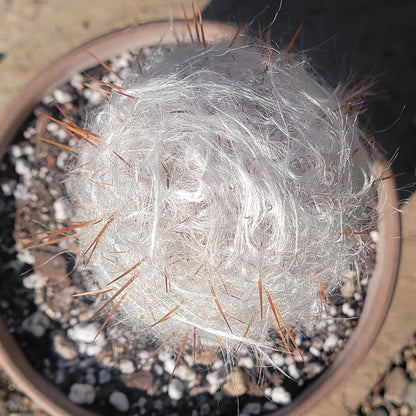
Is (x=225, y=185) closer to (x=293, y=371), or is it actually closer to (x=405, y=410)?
(x=293, y=371)

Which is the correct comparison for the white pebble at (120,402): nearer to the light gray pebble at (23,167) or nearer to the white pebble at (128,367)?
the white pebble at (128,367)

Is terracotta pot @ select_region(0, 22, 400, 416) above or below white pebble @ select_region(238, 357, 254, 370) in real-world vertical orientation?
above

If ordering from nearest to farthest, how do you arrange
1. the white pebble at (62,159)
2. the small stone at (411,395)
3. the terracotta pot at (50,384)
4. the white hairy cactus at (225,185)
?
the white hairy cactus at (225,185), the terracotta pot at (50,384), the white pebble at (62,159), the small stone at (411,395)

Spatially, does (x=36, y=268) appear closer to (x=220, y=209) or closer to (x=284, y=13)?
(x=220, y=209)

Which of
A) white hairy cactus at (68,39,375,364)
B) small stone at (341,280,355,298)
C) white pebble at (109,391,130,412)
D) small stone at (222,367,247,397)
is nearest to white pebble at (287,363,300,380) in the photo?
small stone at (222,367,247,397)

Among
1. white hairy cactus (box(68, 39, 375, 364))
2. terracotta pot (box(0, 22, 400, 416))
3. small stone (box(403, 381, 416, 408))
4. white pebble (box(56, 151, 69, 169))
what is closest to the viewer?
white hairy cactus (box(68, 39, 375, 364))

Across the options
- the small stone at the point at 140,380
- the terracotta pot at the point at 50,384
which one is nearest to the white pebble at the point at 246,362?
the terracotta pot at the point at 50,384

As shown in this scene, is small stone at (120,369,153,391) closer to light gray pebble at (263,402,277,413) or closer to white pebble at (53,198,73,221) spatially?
light gray pebble at (263,402,277,413)
